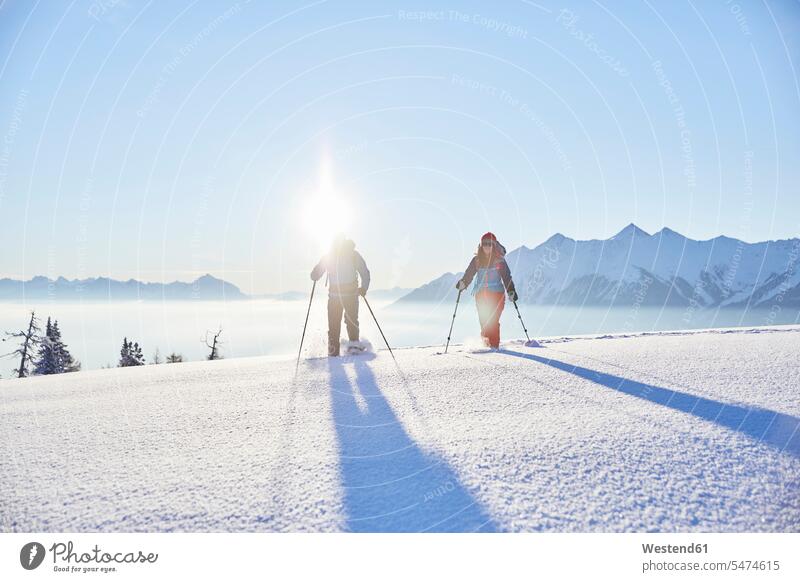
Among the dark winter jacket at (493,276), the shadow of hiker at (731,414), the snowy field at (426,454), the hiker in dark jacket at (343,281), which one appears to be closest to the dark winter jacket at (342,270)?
the hiker in dark jacket at (343,281)

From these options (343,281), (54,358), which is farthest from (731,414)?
(54,358)

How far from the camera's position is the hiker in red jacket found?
30.3 ft

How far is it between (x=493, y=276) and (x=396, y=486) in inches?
294

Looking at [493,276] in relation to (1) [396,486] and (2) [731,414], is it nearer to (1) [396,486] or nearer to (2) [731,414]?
(2) [731,414]

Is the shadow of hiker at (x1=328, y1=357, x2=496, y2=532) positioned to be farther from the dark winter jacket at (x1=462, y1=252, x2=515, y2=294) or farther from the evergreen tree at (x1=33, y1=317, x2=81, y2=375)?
the evergreen tree at (x1=33, y1=317, x2=81, y2=375)

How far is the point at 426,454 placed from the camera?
2869 mm
